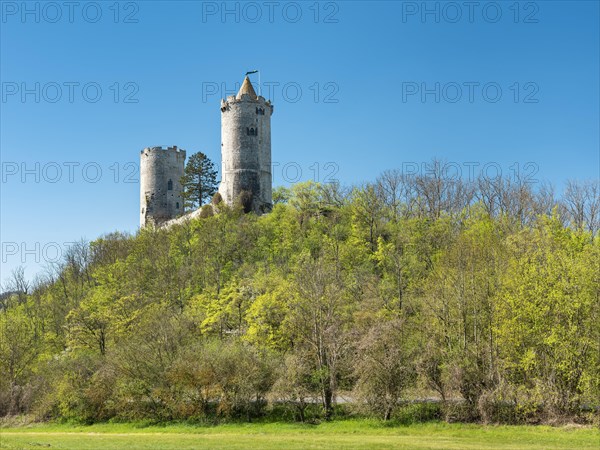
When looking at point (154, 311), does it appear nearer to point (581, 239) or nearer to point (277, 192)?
point (581, 239)

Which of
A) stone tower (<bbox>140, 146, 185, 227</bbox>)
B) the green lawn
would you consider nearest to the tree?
stone tower (<bbox>140, 146, 185, 227</bbox>)

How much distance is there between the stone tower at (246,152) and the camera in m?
74.1

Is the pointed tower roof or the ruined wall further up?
the pointed tower roof

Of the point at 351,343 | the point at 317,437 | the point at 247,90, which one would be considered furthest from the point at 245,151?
the point at 317,437

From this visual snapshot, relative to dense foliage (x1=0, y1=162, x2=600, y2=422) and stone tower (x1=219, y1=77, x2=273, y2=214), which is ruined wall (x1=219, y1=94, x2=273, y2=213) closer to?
stone tower (x1=219, y1=77, x2=273, y2=214)

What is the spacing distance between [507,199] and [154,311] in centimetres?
4372

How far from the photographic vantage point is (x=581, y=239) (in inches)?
1652

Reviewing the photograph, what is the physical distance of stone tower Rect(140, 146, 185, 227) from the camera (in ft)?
276

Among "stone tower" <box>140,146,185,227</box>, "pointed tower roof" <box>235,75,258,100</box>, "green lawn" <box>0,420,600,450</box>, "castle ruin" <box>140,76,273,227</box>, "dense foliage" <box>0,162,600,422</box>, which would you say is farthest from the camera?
"stone tower" <box>140,146,185,227</box>

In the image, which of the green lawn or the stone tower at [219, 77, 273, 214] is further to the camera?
the stone tower at [219, 77, 273, 214]

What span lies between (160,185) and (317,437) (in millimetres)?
61718

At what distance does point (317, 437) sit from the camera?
91.1 ft

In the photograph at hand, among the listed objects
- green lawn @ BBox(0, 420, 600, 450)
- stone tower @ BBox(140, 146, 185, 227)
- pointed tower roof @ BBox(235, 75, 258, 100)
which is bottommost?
green lawn @ BBox(0, 420, 600, 450)

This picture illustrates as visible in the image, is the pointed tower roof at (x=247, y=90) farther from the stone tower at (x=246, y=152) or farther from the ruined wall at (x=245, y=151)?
the ruined wall at (x=245, y=151)
